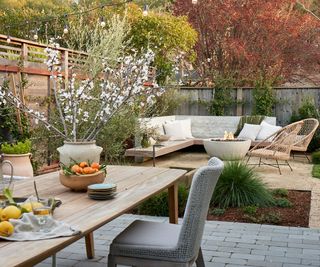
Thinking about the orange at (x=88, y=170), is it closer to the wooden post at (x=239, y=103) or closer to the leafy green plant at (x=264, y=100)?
the leafy green plant at (x=264, y=100)

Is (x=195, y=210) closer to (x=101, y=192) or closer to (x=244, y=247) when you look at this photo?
(x=101, y=192)

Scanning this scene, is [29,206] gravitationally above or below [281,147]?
above

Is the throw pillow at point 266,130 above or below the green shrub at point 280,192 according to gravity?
above

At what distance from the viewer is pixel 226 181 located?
5.71m

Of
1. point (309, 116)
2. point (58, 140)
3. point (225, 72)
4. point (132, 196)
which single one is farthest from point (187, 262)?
point (225, 72)

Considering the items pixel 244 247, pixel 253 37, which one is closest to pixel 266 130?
pixel 253 37

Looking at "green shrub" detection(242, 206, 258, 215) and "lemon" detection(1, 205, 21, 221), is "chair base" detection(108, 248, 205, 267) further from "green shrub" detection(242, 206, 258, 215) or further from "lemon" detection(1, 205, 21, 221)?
"green shrub" detection(242, 206, 258, 215)

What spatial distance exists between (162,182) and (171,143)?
7071 millimetres

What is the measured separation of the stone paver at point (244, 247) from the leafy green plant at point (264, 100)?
798 cm

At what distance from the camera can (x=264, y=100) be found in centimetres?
1261

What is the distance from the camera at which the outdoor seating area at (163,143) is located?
8.40 feet

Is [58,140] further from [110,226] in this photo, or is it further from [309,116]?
[309,116]

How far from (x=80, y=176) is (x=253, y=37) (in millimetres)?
13891

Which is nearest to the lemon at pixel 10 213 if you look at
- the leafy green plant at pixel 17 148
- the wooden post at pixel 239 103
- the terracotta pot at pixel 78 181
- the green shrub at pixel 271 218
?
the terracotta pot at pixel 78 181
